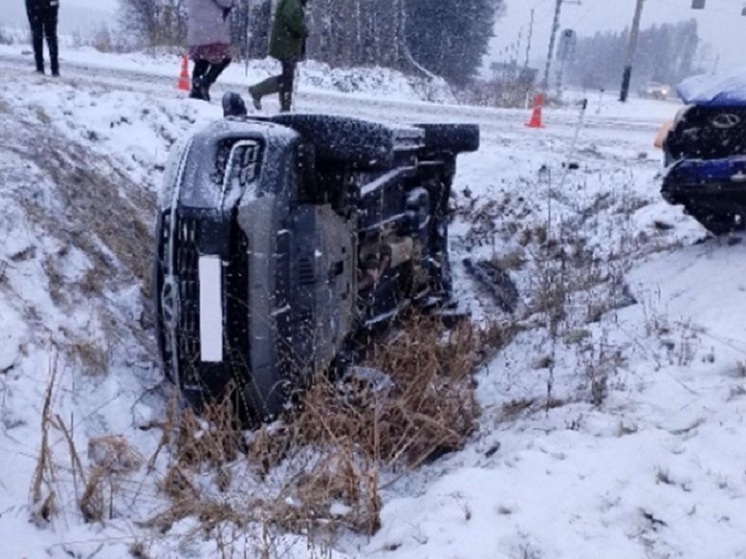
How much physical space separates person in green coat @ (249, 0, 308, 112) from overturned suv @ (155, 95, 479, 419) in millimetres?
4651

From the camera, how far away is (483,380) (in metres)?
4.43

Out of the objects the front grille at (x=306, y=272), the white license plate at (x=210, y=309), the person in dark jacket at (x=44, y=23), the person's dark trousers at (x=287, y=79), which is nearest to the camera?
the white license plate at (x=210, y=309)

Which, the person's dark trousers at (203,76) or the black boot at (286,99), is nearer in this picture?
the person's dark trousers at (203,76)

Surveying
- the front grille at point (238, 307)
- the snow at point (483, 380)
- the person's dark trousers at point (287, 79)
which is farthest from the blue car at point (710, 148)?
the person's dark trousers at point (287, 79)

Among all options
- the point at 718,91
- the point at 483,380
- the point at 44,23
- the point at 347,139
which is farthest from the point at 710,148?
the point at 44,23

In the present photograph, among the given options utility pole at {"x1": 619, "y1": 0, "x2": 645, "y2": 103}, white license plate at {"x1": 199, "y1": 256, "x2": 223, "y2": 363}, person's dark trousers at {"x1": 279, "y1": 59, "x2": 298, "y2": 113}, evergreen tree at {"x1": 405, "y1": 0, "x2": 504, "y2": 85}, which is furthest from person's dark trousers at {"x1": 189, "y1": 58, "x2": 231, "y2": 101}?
evergreen tree at {"x1": 405, "y1": 0, "x2": 504, "y2": 85}

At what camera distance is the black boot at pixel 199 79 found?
8086 millimetres

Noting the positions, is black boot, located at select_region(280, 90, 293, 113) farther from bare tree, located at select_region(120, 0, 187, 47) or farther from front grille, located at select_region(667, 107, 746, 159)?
bare tree, located at select_region(120, 0, 187, 47)

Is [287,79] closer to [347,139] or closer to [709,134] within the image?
[709,134]

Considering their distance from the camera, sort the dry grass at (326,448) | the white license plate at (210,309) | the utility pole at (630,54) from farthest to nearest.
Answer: the utility pole at (630,54)
the white license plate at (210,309)
the dry grass at (326,448)

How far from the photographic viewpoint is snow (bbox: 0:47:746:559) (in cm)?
276

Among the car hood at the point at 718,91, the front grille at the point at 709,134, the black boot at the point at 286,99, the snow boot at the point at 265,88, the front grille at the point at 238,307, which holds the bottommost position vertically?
the front grille at the point at 238,307

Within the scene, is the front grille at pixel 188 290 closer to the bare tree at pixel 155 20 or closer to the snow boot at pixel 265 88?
the snow boot at pixel 265 88

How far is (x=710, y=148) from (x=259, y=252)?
287 cm
